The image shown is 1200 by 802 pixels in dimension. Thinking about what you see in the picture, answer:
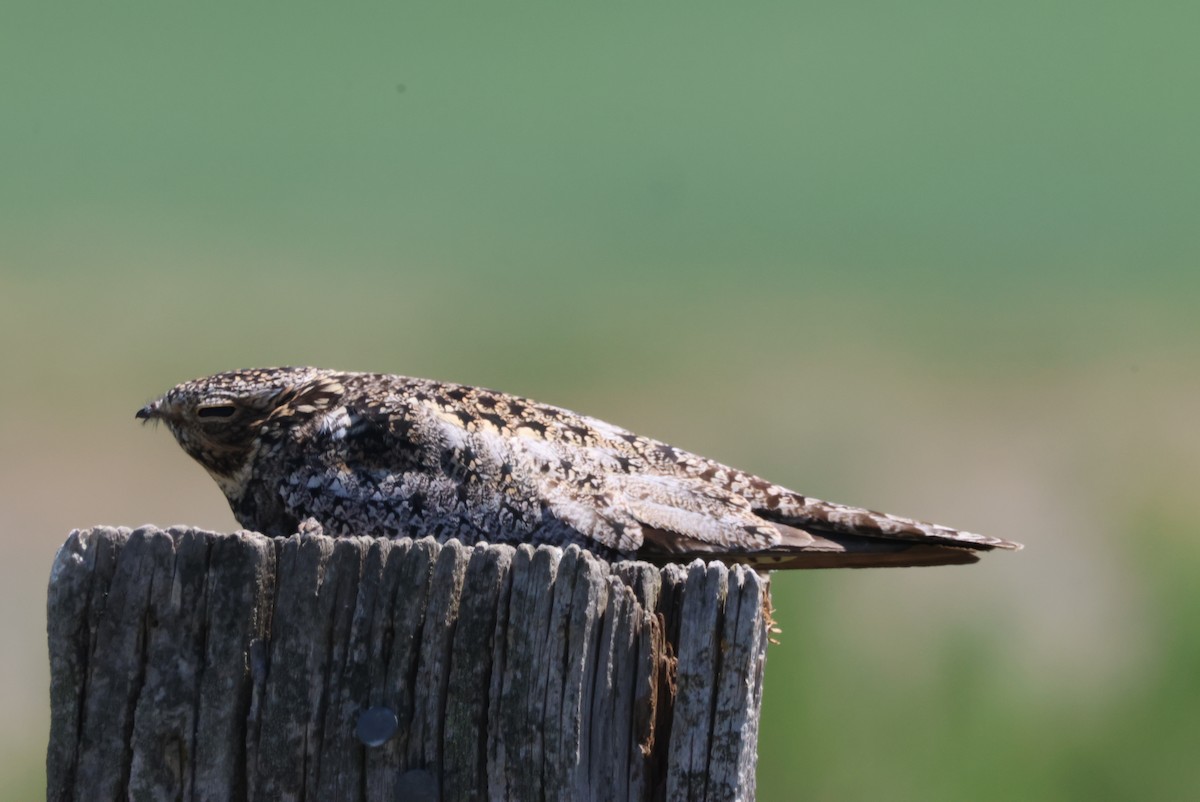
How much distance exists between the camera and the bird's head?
4.77 m

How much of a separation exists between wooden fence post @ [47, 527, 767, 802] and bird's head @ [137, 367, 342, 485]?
7.21ft

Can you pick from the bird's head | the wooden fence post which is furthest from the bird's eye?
the wooden fence post

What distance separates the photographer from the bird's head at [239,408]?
4.77 m

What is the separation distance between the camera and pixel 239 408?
486 centimetres

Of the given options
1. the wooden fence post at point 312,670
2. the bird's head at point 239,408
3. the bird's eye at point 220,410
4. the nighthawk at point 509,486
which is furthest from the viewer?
the bird's eye at point 220,410

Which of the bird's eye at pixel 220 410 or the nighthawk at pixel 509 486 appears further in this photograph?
the bird's eye at pixel 220 410

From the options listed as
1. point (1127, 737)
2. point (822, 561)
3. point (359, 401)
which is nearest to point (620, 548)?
point (822, 561)

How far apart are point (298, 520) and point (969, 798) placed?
15.8 ft

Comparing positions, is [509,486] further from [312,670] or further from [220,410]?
[312,670]

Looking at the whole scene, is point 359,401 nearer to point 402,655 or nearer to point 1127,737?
point 402,655

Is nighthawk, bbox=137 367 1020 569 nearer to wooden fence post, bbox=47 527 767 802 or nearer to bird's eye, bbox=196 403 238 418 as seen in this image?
bird's eye, bbox=196 403 238 418

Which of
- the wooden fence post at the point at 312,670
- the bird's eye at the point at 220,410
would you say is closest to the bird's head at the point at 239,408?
the bird's eye at the point at 220,410

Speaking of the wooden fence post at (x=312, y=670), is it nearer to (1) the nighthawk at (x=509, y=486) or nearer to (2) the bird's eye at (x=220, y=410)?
(1) the nighthawk at (x=509, y=486)

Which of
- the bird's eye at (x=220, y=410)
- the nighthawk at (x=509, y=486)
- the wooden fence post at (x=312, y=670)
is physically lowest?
the wooden fence post at (x=312, y=670)
